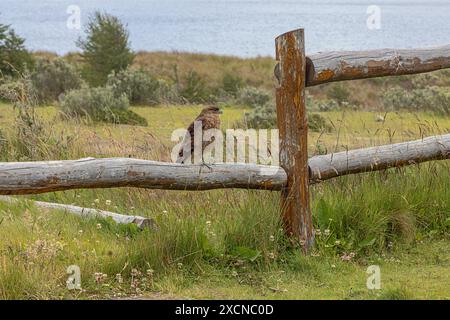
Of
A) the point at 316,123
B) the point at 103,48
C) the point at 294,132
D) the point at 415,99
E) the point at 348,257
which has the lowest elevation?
the point at 348,257

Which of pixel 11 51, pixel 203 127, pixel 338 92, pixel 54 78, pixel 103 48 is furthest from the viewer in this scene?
pixel 338 92

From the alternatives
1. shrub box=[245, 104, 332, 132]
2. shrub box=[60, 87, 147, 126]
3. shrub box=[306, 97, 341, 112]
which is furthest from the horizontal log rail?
shrub box=[306, 97, 341, 112]

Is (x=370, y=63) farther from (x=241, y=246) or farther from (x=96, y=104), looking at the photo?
(x=96, y=104)

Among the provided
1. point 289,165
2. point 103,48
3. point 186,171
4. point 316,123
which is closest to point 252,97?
point 103,48

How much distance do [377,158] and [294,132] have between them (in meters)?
1.00

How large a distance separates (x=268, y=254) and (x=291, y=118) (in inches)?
39.6

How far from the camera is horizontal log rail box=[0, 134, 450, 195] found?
17.0 ft

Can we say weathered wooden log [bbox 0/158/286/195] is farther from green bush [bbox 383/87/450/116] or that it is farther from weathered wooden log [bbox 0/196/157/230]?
green bush [bbox 383/87/450/116]

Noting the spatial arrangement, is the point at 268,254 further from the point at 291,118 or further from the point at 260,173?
the point at 291,118

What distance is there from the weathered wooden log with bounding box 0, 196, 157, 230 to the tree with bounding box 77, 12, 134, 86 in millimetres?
14693

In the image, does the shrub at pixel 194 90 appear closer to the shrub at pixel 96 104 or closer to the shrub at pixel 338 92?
the shrub at pixel 338 92

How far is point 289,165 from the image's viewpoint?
610 cm

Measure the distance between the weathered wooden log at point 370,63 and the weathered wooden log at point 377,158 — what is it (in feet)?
2.07

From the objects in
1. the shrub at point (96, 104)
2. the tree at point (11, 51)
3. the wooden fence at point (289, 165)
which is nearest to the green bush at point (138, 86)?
the tree at point (11, 51)
